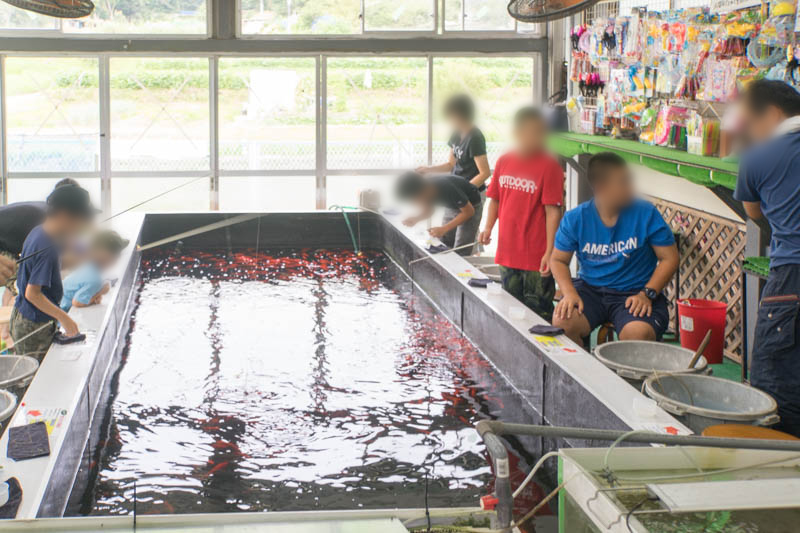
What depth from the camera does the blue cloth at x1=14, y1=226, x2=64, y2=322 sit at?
12.1 feet

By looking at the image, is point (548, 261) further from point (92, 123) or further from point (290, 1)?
point (92, 123)

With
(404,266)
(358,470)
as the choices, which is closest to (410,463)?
(358,470)

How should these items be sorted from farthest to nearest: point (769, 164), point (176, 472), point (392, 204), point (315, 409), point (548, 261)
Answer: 1. point (392, 204)
2. point (548, 261)
3. point (315, 409)
4. point (769, 164)
5. point (176, 472)

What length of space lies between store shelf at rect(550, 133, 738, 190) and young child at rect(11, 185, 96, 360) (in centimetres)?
296

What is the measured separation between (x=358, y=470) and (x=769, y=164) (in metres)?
1.77

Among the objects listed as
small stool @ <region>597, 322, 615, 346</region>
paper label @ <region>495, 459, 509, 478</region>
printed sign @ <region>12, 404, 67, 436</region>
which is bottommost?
printed sign @ <region>12, 404, 67, 436</region>

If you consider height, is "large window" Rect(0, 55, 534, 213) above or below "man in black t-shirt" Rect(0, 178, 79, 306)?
above

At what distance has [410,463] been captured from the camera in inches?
118

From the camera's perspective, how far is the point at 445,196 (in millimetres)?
5617

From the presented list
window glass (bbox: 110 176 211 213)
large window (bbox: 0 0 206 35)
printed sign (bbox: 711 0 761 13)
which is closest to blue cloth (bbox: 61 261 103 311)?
printed sign (bbox: 711 0 761 13)

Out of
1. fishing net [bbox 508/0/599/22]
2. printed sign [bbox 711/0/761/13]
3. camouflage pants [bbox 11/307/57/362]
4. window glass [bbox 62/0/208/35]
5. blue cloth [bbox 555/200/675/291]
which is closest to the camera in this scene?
fishing net [bbox 508/0/599/22]

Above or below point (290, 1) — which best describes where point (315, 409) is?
below

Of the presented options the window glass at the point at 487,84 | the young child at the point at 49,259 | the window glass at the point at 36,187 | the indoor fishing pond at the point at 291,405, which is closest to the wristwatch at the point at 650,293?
the indoor fishing pond at the point at 291,405

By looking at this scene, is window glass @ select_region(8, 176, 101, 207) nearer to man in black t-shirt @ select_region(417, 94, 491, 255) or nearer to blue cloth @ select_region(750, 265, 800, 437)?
man in black t-shirt @ select_region(417, 94, 491, 255)
